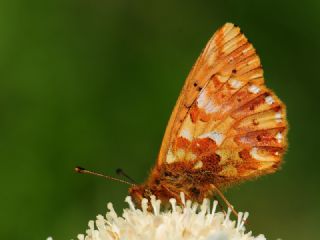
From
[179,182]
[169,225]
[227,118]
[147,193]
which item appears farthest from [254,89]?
[169,225]

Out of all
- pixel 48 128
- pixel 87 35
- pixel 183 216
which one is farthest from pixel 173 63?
pixel 183 216

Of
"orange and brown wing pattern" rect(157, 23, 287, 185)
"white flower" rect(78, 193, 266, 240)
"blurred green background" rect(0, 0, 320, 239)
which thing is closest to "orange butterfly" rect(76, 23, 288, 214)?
"orange and brown wing pattern" rect(157, 23, 287, 185)

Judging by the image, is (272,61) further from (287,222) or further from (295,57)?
(287,222)

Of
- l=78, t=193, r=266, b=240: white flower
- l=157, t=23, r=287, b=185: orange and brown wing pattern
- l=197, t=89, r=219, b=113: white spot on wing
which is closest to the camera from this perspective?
l=78, t=193, r=266, b=240: white flower

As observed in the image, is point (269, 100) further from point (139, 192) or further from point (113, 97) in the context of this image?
point (113, 97)

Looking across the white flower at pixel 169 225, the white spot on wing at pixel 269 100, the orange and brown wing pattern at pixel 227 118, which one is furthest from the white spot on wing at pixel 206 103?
the white flower at pixel 169 225

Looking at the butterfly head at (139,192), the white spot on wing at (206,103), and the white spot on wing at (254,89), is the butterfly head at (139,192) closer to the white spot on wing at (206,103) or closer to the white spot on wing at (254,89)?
the white spot on wing at (206,103)

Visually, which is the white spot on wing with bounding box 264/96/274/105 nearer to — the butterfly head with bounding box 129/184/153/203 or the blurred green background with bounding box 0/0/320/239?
the butterfly head with bounding box 129/184/153/203
